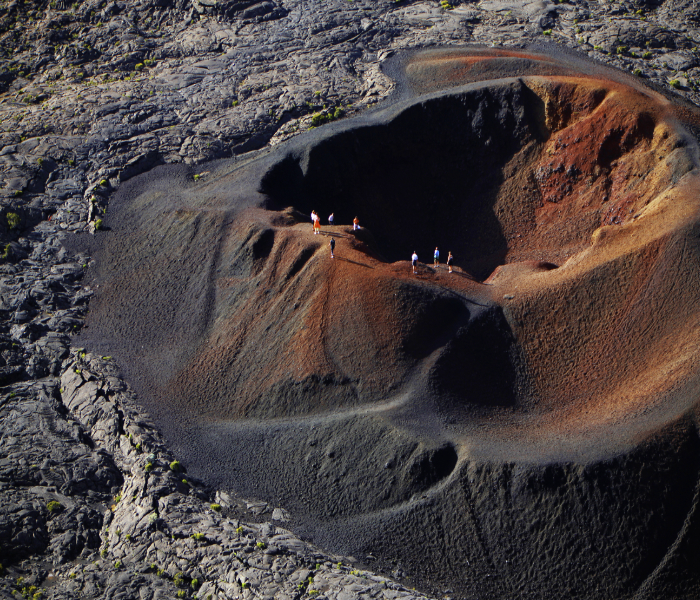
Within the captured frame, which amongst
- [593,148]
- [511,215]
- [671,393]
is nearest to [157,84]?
[511,215]

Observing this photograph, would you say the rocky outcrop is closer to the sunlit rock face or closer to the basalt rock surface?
the basalt rock surface

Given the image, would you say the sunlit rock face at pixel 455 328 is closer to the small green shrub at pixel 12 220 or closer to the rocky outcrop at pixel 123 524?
the rocky outcrop at pixel 123 524

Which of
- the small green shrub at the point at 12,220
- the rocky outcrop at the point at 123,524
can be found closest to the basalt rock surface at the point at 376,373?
the rocky outcrop at the point at 123,524

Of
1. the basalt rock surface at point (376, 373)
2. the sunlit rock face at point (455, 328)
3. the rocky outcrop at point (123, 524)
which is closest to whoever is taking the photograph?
the rocky outcrop at point (123, 524)

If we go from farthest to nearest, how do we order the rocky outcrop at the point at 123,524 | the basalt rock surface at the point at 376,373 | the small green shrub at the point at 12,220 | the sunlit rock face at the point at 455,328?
the small green shrub at the point at 12,220 → the sunlit rock face at the point at 455,328 → the basalt rock surface at the point at 376,373 → the rocky outcrop at the point at 123,524

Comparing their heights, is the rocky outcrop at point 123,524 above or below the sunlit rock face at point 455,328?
below
